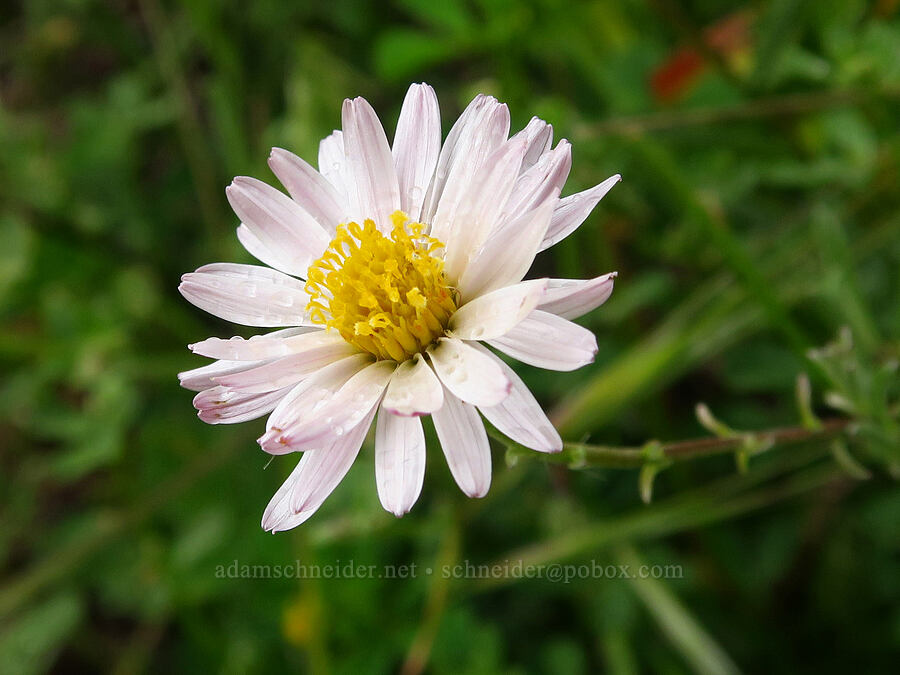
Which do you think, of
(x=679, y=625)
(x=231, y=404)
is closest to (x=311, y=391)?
(x=231, y=404)

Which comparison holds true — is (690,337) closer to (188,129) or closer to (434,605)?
(434,605)

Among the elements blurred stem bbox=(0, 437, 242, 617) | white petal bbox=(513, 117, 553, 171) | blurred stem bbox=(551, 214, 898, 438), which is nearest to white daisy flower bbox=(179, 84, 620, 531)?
white petal bbox=(513, 117, 553, 171)

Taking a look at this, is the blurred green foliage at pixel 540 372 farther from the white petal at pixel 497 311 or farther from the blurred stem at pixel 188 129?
the white petal at pixel 497 311

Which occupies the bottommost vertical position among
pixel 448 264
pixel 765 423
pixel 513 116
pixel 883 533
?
pixel 883 533

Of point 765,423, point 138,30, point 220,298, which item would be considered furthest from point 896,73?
point 138,30

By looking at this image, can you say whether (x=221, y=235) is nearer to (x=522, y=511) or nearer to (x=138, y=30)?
(x=138, y=30)

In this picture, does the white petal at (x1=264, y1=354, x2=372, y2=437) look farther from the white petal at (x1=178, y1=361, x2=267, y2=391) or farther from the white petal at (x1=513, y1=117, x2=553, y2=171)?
the white petal at (x1=513, y1=117, x2=553, y2=171)
